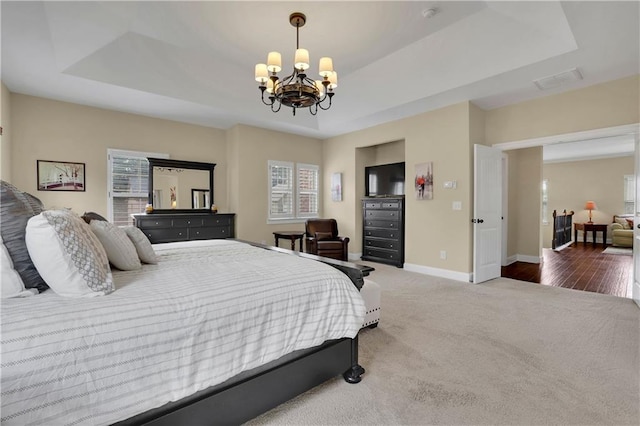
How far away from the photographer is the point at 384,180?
6.06 meters

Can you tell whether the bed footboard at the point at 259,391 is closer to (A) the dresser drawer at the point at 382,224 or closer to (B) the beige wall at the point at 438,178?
(B) the beige wall at the point at 438,178

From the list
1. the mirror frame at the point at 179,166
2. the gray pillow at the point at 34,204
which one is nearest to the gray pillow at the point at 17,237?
the gray pillow at the point at 34,204

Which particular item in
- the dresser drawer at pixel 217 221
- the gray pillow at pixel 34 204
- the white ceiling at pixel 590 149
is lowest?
the dresser drawer at pixel 217 221

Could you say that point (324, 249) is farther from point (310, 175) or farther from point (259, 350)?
point (259, 350)

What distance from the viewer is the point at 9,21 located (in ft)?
8.77

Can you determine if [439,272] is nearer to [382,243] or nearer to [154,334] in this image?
[382,243]

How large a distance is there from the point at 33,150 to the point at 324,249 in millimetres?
4593

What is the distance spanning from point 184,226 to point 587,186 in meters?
11.7

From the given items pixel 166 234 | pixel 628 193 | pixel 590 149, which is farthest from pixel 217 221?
pixel 628 193

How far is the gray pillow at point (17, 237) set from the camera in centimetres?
126

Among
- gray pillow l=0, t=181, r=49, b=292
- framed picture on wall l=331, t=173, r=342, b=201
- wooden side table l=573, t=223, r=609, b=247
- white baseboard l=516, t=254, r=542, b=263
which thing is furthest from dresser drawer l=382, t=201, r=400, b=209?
wooden side table l=573, t=223, r=609, b=247

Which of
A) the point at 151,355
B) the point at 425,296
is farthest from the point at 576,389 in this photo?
the point at 151,355

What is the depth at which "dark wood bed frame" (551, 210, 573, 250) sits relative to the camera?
7.29 meters

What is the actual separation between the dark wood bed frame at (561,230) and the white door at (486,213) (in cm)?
377
